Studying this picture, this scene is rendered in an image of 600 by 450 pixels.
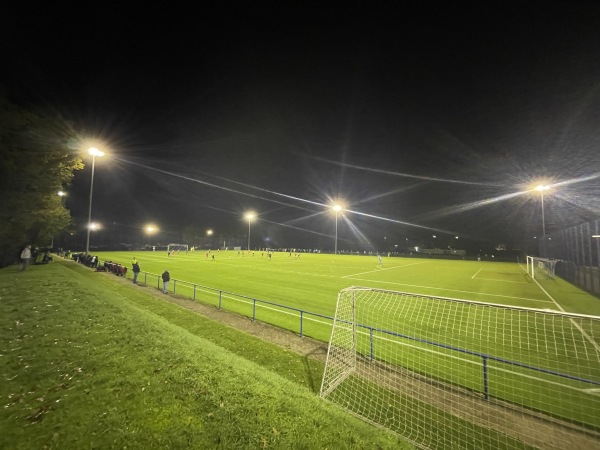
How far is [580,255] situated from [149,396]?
30.7 m

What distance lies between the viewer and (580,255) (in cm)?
2206

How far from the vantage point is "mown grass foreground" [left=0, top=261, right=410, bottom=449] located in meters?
3.70

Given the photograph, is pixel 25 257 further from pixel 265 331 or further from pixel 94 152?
pixel 265 331

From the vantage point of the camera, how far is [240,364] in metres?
6.35

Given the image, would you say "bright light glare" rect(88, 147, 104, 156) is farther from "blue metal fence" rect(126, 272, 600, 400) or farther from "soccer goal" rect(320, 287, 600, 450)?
"soccer goal" rect(320, 287, 600, 450)

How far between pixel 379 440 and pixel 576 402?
562 centimetres

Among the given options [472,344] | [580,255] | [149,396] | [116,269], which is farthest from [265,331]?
[580,255]

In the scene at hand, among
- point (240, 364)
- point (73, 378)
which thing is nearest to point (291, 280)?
point (240, 364)

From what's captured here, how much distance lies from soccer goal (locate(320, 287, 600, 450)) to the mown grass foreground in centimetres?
96

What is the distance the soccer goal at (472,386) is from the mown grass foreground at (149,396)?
96cm

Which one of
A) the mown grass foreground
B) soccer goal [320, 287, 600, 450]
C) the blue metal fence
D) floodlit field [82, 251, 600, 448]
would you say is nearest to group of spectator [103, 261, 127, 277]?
the blue metal fence

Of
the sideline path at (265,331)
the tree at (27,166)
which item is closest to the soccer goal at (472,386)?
the sideline path at (265,331)

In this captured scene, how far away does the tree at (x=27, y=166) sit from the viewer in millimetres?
17500

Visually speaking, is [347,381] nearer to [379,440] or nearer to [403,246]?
[379,440]
